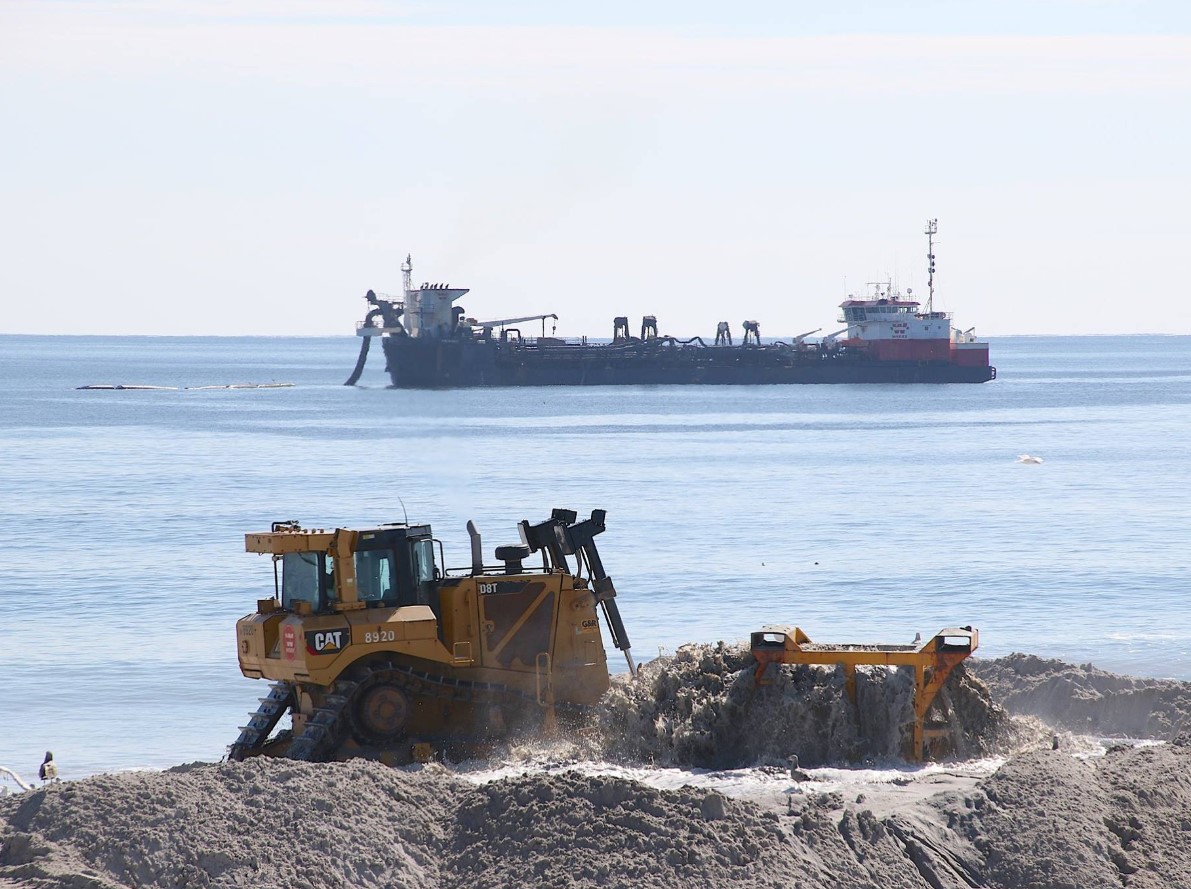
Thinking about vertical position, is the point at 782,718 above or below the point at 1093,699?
above

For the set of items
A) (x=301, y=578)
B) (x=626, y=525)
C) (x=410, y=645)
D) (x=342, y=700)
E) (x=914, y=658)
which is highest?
(x=301, y=578)

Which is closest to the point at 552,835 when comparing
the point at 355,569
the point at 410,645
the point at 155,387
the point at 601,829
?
the point at 601,829

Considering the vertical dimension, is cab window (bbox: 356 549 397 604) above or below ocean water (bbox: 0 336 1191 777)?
above

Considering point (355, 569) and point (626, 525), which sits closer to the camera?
point (355, 569)

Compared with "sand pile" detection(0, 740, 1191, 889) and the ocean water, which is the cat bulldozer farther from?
the ocean water

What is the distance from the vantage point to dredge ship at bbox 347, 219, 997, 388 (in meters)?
101

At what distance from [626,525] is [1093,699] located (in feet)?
69.2

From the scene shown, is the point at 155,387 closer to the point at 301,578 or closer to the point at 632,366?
the point at 632,366

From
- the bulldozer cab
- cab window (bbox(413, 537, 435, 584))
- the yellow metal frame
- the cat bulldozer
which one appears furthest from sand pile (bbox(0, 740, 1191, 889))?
cab window (bbox(413, 537, 435, 584))

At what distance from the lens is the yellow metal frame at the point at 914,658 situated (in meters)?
12.4

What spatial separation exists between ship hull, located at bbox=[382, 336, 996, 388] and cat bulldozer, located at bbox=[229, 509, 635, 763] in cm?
8815

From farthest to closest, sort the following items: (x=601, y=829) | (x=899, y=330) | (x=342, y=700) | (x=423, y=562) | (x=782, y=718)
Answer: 1. (x=899, y=330)
2. (x=423, y=562)
3. (x=782, y=718)
4. (x=342, y=700)
5. (x=601, y=829)

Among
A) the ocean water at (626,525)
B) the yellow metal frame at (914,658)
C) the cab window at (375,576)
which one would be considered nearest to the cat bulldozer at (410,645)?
the cab window at (375,576)

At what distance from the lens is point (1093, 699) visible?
14609mm
